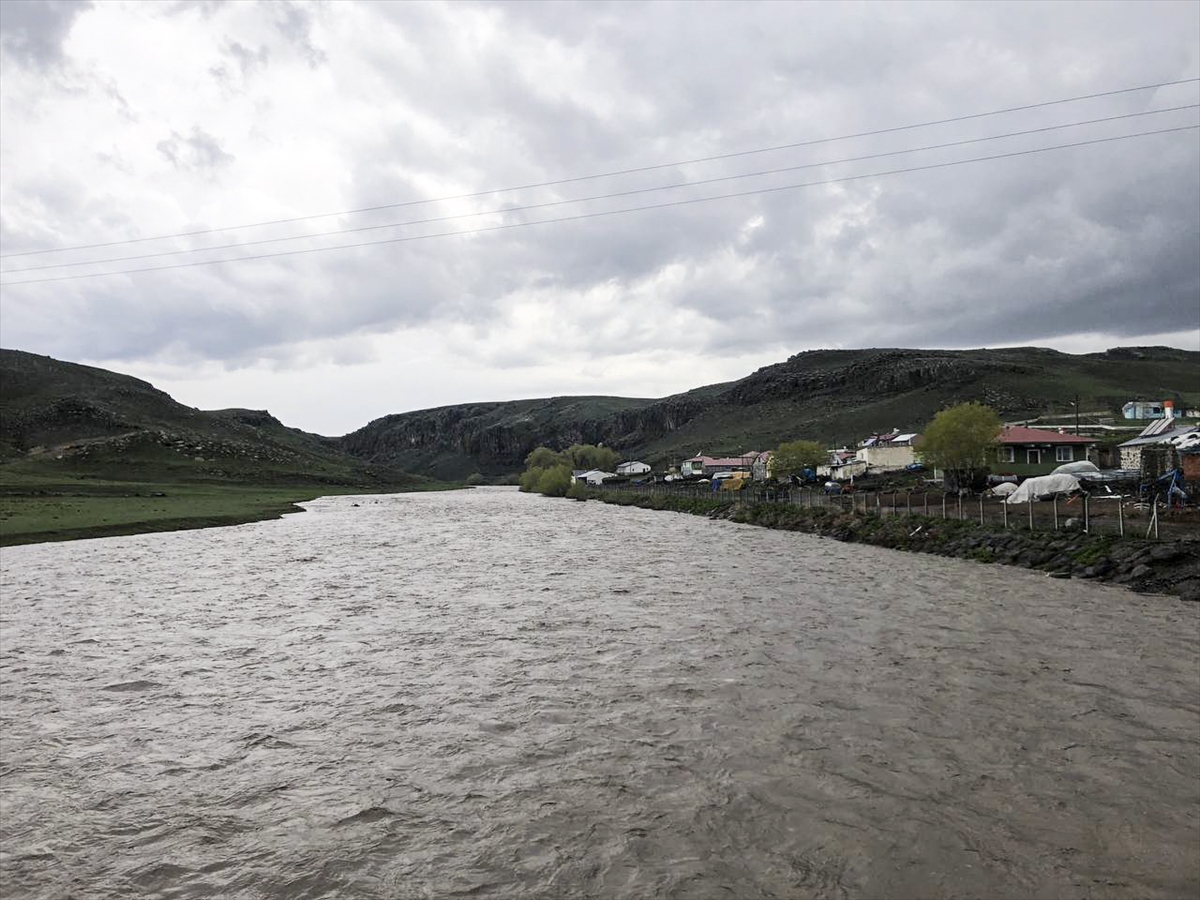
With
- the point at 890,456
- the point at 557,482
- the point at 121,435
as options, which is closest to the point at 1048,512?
the point at 890,456

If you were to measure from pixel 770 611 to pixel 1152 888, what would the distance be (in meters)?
14.7

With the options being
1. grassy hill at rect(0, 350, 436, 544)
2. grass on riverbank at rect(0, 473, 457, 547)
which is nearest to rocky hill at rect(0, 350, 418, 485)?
grassy hill at rect(0, 350, 436, 544)

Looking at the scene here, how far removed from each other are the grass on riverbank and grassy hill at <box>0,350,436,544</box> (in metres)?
0.10

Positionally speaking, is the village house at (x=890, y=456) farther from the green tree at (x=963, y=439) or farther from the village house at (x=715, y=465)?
the green tree at (x=963, y=439)

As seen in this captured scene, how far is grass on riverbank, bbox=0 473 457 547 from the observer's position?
47.1 metres

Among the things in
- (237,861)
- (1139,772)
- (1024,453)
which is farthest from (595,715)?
(1024,453)

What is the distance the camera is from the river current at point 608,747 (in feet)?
24.4

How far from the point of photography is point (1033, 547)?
2989cm

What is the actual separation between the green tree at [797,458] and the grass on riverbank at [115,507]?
5546 centimetres

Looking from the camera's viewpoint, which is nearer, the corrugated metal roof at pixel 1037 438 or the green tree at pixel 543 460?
the corrugated metal roof at pixel 1037 438

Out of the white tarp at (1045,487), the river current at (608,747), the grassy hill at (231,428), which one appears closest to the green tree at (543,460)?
the grassy hill at (231,428)

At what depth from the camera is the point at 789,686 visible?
1372cm

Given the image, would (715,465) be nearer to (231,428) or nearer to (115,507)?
(115,507)

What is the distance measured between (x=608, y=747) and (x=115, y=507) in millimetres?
66603
